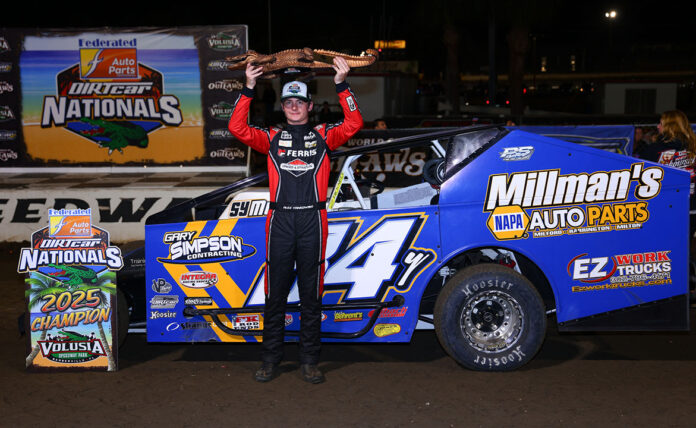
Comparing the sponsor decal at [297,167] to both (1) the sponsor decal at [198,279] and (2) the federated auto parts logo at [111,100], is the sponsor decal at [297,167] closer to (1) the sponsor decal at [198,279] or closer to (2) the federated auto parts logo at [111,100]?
(1) the sponsor decal at [198,279]

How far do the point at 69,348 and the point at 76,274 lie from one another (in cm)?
51

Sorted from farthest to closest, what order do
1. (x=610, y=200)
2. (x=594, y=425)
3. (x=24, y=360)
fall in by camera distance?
(x=24, y=360), (x=610, y=200), (x=594, y=425)

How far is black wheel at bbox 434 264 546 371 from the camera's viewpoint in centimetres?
500

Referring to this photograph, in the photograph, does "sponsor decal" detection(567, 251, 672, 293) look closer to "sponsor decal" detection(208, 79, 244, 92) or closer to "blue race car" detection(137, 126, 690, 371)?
"blue race car" detection(137, 126, 690, 371)

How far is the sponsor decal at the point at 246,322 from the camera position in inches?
206

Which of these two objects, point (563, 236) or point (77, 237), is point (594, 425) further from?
point (77, 237)

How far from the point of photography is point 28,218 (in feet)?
32.5

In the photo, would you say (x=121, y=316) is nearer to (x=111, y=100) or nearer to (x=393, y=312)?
(x=393, y=312)

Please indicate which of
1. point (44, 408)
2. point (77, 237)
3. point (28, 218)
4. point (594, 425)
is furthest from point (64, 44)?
point (594, 425)

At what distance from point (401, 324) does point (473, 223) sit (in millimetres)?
841

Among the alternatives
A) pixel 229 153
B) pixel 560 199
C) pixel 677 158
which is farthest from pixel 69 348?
pixel 229 153

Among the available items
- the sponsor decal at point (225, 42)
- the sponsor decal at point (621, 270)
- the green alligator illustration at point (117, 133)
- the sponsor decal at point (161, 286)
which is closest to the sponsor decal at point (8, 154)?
the green alligator illustration at point (117, 133)

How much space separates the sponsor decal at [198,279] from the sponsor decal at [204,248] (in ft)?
0.27

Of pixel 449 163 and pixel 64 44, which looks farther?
pixel 64 44
